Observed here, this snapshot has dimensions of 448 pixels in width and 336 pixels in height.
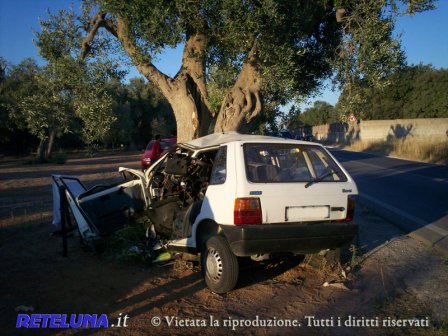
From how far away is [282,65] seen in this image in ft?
24.4

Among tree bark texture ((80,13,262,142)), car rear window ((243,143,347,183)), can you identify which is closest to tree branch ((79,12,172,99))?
tree bark texture ((80,13,262,142))

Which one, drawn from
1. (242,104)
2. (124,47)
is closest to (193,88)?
(242,104)

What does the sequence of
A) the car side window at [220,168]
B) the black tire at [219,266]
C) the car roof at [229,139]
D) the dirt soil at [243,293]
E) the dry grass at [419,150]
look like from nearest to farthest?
the dirt soil at [243,293], the black tire at [219,266], the car side window at [220,168], the car roof at [229,139], the dry grass at [419,150]

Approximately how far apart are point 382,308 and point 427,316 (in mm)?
431

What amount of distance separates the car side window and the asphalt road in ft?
15.8

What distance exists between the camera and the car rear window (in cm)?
497

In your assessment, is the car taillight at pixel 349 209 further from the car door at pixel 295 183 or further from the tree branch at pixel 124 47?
the tree branch at pixel 124 47

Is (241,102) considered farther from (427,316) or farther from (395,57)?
(427,316)

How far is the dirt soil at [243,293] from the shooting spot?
4168 mm

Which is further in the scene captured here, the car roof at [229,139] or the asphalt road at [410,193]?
the asphalt road at [410,193]

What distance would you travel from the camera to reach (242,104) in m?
8.43

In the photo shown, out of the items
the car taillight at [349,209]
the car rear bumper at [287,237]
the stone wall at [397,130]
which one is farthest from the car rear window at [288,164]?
the stone wall at [397,130]

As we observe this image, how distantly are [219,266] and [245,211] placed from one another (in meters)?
0.80

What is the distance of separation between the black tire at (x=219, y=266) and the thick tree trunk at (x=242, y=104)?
12.4ft
